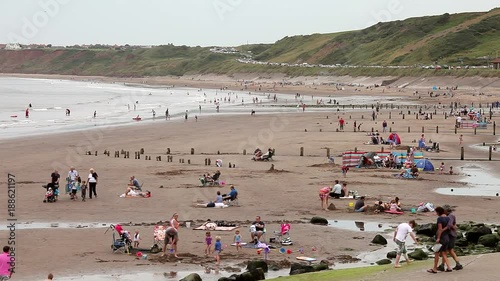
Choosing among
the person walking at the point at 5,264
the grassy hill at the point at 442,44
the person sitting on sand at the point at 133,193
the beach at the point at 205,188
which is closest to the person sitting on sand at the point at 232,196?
the beach at the point at 205,188

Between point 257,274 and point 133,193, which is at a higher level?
point 133,193

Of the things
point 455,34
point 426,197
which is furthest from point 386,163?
point 455,34

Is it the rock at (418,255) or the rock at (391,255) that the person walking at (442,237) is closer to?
the rock at (418,255)

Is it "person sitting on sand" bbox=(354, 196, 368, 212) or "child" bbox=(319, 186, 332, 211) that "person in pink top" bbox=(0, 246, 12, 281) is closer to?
"child" bbox=(319, 186, 332, 211)

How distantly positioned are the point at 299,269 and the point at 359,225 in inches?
273

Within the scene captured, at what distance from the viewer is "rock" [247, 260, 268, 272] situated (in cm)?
1876

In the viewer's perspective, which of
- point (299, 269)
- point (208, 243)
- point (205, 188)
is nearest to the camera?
point (299, 269)

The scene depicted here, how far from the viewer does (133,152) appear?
151 ft

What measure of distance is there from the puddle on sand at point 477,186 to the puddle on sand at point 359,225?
7.22 meters

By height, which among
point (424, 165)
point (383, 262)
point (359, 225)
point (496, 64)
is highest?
point (496, 64)

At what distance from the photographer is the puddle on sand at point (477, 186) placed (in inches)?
1230

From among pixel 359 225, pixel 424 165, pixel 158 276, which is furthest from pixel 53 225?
pixel 424 165

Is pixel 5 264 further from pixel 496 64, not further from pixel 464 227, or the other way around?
pixel 496 64

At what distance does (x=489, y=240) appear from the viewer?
21.2m
